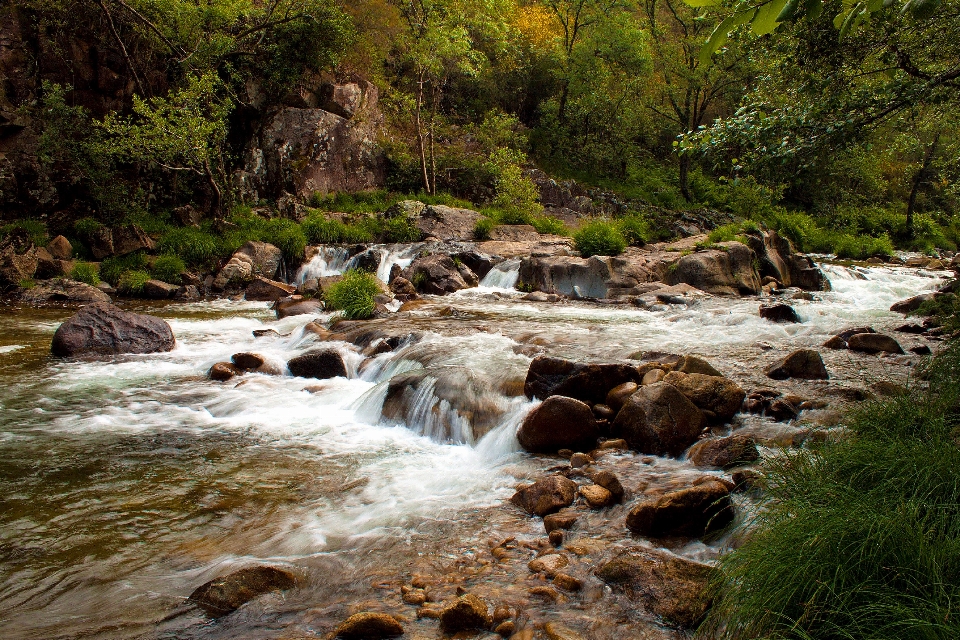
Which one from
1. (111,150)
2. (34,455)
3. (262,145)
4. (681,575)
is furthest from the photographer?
(262,145)

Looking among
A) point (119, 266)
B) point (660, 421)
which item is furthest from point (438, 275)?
point (660, 421)

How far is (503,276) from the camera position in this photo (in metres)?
17.8

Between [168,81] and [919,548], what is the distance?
27046mm

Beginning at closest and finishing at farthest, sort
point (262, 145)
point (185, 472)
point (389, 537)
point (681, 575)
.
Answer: point (681, 575) < point (389, 537) < point (185, 472) < point (262, 145)

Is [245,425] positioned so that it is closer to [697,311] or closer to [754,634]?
[754,634]

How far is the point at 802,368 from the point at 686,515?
4.18 meters

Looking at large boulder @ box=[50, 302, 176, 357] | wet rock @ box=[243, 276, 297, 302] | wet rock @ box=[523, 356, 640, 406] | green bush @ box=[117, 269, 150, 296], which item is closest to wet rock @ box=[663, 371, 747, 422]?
wet rock @ box=[523, 356, 640, 406]

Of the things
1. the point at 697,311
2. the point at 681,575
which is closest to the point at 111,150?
the point at 697,311

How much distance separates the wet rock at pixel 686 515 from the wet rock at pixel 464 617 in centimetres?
133

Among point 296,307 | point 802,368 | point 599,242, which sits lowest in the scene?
point 802,368

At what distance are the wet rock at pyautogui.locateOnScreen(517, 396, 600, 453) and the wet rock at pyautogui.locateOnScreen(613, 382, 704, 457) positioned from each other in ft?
1.04

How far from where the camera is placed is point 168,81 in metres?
22.7

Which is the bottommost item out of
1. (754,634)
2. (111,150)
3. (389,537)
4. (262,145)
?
(389,537)

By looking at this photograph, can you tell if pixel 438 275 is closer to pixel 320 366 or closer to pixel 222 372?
pixel 320 366
